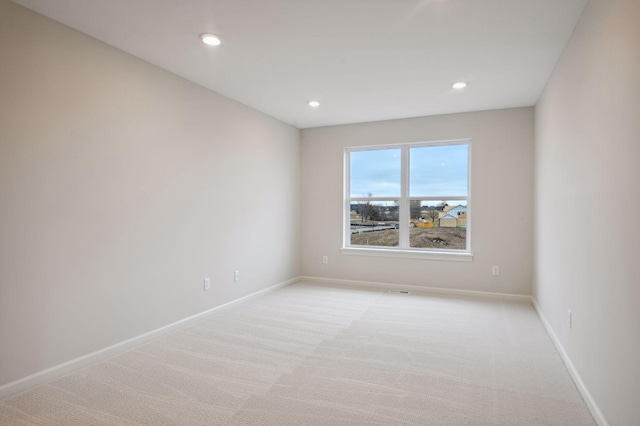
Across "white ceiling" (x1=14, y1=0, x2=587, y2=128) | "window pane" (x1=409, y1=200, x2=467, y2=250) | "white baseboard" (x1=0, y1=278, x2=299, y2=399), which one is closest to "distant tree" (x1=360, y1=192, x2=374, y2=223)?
"window pane" (x1=409, y1=200, x2=467, y2=250)

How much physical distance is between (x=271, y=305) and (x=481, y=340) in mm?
2259

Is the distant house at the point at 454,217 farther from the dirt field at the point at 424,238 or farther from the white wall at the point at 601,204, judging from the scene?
the white wall at the point at 601,204

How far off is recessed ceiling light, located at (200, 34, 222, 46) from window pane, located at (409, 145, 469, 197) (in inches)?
127

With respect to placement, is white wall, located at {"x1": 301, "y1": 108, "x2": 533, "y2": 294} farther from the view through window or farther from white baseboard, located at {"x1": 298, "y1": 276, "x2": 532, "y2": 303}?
the view through window

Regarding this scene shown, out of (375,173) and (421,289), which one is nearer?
(421,289)

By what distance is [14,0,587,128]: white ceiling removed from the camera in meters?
2.33

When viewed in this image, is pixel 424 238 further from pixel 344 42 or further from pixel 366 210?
pixel 344 42

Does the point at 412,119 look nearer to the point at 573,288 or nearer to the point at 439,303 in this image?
the point at 439,303

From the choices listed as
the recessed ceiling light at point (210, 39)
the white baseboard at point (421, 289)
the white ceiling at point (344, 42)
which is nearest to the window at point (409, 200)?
the white baseboard at point (421, 289)

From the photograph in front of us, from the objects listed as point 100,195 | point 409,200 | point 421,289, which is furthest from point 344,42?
point 421,289

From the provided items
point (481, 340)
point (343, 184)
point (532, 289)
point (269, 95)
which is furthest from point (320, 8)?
point (532, 289)

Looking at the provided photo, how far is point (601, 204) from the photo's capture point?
2002 millimetres

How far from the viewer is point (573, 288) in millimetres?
2584

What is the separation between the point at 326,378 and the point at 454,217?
3.30m
